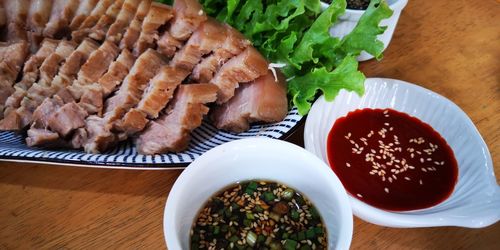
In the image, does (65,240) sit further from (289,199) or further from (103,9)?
(103,9)

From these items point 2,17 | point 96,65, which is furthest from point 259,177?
point 2,17

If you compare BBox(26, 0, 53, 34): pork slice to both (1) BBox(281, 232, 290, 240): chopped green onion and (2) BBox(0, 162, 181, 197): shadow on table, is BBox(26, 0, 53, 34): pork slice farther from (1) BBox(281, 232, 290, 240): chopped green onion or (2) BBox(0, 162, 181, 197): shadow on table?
(1) BBox(281, 232, 290, 240): chopped green onion

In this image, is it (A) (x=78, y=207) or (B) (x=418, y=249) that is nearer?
(B) (x=418, y=249)

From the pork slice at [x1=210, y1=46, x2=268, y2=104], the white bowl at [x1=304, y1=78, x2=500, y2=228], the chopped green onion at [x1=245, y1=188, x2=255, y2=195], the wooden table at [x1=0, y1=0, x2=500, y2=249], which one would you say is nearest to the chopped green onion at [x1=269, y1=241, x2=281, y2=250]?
the chopped green onion at [x1=245, y1=188, x2=255, y2=195]

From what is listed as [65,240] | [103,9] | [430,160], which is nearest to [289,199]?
[430,160]

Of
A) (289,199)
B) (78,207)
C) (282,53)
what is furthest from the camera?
(282,53)

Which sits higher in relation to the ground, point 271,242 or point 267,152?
point 267,152
